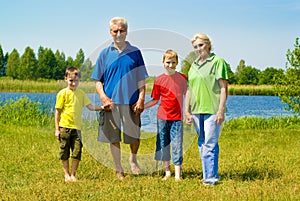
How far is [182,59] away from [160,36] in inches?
16.3

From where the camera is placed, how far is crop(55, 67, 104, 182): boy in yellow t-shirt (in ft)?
19.5

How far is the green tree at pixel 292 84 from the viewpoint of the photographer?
1516 centimetres

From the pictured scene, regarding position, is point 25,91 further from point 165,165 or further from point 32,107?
point 165,165

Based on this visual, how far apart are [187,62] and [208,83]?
0.59 meters

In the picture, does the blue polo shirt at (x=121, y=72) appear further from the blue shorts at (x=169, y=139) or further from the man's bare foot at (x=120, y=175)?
the man's bare foot at (x=120, y=175)

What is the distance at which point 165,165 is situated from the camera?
6.22m

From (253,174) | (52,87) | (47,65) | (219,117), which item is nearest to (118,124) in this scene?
(219,117)

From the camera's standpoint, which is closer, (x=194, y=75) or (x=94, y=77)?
(x=194, y=75)

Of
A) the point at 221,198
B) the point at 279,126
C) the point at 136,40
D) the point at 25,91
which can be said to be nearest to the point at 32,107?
the point at 279,126

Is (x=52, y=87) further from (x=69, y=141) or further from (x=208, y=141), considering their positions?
(x=208, y=141)

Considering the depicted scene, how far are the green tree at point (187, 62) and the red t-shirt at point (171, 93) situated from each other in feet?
0.43

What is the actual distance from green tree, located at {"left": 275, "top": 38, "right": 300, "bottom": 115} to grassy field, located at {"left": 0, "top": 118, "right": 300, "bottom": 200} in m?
5.81

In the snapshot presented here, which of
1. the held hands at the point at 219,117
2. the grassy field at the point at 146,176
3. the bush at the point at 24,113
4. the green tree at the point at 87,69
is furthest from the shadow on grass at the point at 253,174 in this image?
the bush at the point at 24,113

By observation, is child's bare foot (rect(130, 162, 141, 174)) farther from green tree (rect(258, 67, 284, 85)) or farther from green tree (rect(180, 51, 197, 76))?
green tree (rect(258, 67, 284, 85))
